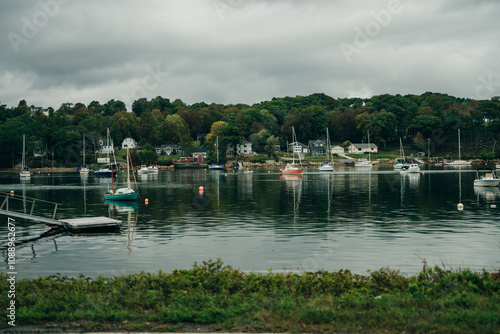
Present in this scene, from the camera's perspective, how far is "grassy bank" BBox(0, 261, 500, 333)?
39.7ft

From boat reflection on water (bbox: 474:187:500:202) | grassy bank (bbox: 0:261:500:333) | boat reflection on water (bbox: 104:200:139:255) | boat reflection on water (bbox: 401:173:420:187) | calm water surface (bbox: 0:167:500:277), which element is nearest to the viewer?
grassy bank (bbox: 0:261:500:333)

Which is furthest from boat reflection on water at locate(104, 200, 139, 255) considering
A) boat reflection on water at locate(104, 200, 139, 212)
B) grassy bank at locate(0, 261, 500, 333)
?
grassy bank at locate(0, 261, 500, 333)

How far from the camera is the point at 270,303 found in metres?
13.5

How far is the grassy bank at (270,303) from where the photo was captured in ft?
39.7

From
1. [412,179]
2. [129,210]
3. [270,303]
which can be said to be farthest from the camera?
[412,179]

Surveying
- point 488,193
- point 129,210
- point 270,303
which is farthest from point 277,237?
point 488,193

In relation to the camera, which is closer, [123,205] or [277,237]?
[277,237]

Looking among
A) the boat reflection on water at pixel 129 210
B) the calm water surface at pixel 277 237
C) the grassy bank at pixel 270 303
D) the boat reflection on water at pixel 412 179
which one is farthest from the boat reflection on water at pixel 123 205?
the boat reflection on water at pixel 412 179

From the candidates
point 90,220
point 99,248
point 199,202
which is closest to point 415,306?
point 99,248

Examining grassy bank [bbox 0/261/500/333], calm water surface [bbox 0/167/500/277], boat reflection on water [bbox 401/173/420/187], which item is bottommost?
calm water surface [bbox 0/167/500/277]

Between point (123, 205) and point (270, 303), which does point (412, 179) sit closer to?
point (123, 205)

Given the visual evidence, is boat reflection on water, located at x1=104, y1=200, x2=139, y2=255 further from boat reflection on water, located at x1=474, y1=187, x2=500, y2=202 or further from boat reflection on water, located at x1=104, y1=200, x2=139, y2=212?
boat reflection on water, located at x1=474, y1=187, x2=500, y2=202

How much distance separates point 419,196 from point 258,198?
864 inches

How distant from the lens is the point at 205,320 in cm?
1271
